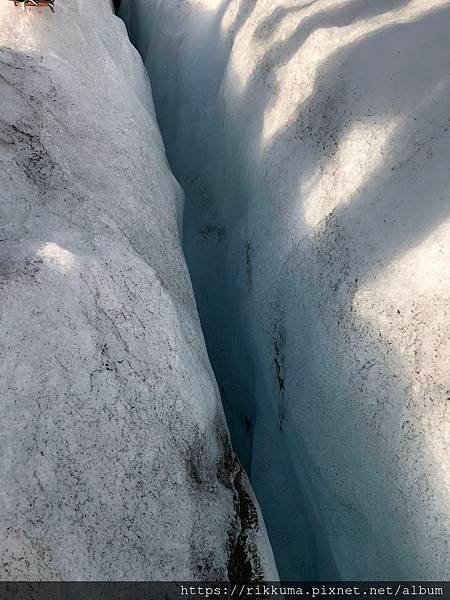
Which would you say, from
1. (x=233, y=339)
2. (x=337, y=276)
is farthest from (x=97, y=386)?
(x=233, y=339)

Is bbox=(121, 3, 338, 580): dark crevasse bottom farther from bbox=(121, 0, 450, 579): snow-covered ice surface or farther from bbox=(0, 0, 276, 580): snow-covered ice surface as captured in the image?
bbox=(0, 0, 276, 580): snow-covered ice surface

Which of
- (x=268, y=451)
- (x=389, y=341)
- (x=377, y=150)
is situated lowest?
(x=268, y=451)

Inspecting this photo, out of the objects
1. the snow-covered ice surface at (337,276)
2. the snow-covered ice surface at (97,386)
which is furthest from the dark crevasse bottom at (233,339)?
the snow-covered ice surface at (97,386)

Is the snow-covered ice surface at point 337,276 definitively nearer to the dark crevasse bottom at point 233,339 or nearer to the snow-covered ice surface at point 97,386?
the dark crevasse bottom at point 233,339

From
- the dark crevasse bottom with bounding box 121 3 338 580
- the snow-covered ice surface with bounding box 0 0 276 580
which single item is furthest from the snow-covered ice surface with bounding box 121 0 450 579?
the snow-covered ice surface with bounding box 0 0 276 580

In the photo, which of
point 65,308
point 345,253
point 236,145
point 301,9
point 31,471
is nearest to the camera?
point 31,471

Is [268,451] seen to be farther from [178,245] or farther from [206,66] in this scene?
[206,66]

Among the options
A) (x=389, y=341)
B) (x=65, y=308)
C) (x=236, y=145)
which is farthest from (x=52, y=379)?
(x=236, y=145)
